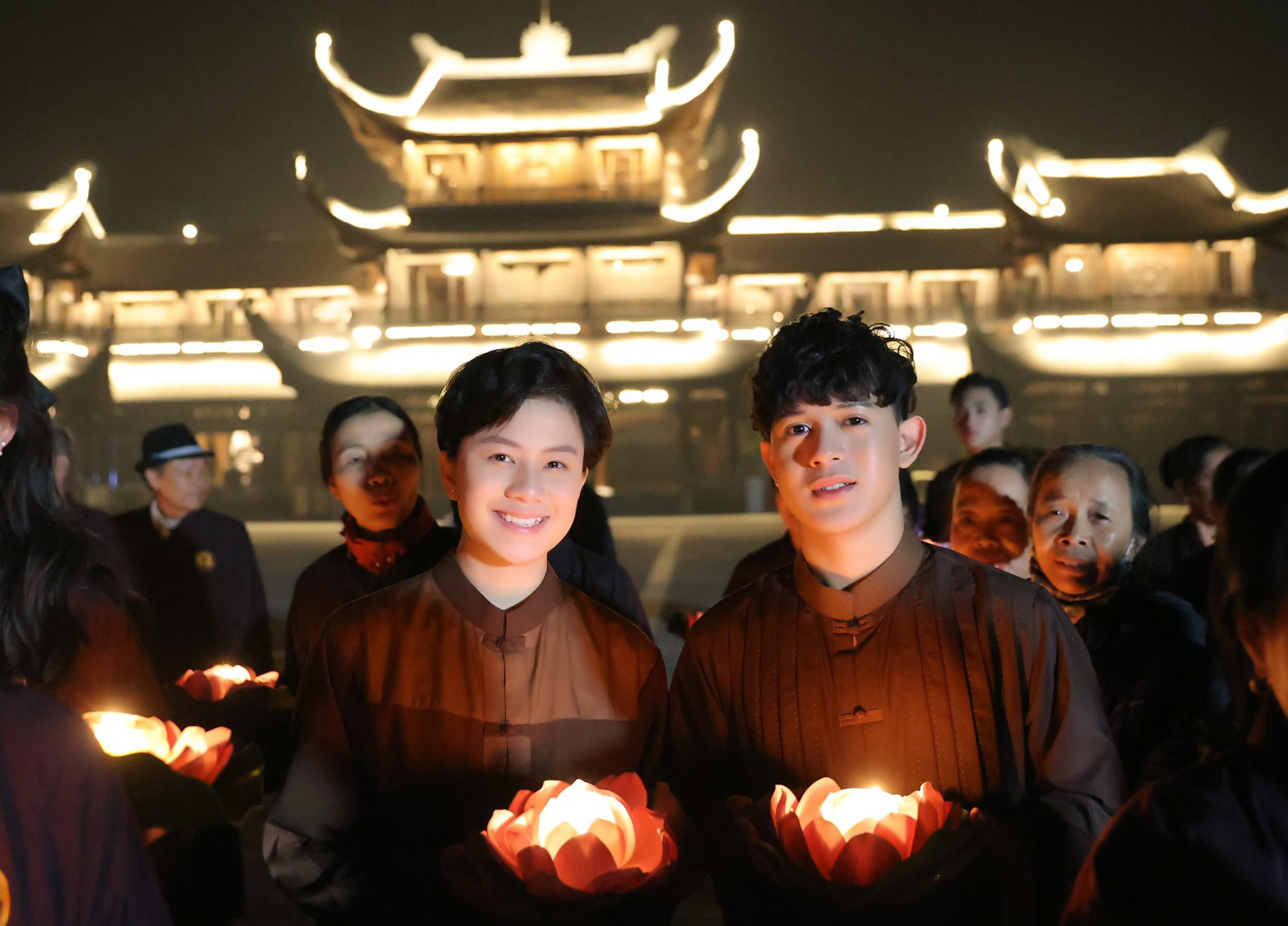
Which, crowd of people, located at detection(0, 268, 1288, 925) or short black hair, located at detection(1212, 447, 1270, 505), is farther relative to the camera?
short black hair, located at detection(1212, 447, 1270, 505)

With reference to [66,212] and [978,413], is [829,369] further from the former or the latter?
[66,212]

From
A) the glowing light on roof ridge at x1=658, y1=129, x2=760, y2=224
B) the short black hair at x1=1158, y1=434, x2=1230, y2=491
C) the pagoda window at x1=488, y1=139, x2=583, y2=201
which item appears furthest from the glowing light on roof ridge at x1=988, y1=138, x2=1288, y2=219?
the short black hair at x1=1158, y1=434, x2=1230, y2=491

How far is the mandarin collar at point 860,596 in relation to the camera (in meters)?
1.50

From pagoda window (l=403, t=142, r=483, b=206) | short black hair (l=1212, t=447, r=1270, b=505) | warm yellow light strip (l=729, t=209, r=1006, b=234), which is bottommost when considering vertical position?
short black hair (l=1212, t=447, r=1270, b=505)

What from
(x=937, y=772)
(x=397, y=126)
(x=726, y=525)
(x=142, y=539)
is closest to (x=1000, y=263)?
(x=726, y=525)

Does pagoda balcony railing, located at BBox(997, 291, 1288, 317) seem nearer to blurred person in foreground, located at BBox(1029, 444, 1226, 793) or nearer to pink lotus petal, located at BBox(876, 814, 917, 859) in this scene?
blurred person in foreground, located at BBox(1029, 444, 1226, 793)

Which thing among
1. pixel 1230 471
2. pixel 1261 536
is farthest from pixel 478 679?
pixel 1230 471

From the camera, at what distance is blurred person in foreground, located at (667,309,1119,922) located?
1.39m

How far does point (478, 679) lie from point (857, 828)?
652mm

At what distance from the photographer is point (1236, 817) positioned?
3.03ft

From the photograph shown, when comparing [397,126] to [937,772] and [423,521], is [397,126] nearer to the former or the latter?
[423,521]

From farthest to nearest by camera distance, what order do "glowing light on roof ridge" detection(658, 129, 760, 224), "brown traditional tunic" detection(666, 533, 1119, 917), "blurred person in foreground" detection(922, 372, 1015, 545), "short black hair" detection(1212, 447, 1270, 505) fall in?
"glowing light on roof ridge" detection(658, 129, 760, 224), "blurred person in foreground" detection(922, 372, 1015, 545), "short black hair" detection(1212, 447, 1270, 505), "brown traditional tunic" detection(666, 533, 1119, 917)

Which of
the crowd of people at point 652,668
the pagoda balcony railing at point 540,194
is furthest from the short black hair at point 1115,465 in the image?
the pagoda balcony railing at point 540,194

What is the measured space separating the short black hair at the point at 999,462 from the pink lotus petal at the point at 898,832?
5.52 feet
